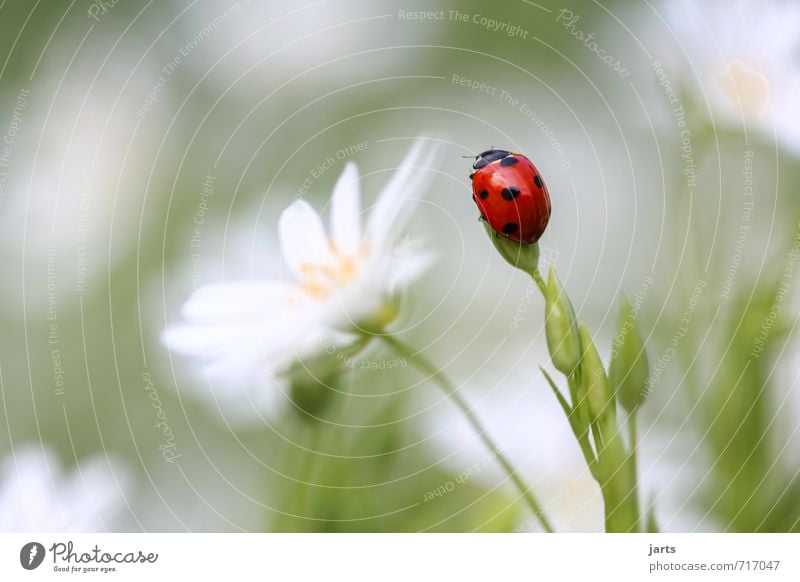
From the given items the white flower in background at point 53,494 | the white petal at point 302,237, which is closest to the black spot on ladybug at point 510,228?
the white petal at point 302,237

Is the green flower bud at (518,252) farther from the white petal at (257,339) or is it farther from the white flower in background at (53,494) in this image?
the white flower in background at (53,494)

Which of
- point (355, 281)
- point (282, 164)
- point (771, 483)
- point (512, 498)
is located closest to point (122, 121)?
point (282, 164)

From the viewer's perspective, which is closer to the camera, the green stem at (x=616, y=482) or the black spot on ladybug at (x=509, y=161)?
the green stem at (x=616, y=482)

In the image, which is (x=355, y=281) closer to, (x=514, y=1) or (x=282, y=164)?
(x=282, y=164)

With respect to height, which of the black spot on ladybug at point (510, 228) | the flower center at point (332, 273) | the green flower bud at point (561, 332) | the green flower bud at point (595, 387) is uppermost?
the black spot on ladybug at point (510, 228)

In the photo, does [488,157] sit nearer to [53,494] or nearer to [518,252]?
[518,252]

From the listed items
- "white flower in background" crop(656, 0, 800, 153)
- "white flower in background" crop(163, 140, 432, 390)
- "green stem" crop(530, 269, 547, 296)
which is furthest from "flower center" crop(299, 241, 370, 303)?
"white flower in background" crop(656, 0, 800, 153)

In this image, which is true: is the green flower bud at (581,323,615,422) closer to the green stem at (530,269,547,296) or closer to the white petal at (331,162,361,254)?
the green stem at (530,269,547,296)
